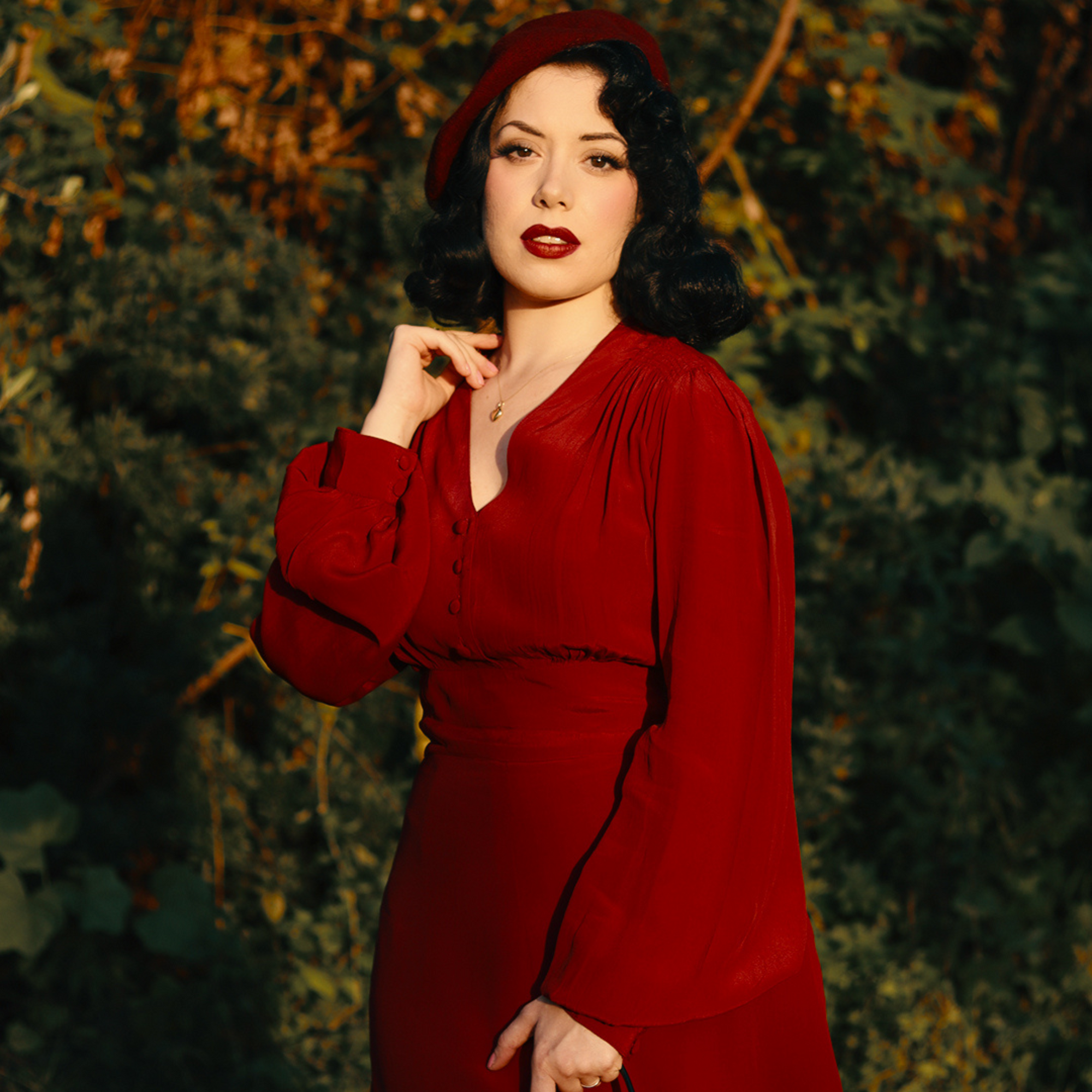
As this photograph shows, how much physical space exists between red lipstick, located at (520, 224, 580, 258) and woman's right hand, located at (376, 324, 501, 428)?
20 cm

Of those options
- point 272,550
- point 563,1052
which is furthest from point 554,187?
point 272,550

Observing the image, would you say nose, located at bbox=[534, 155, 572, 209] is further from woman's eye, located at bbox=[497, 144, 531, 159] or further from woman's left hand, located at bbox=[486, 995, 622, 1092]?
woman's left hand, located at bbox=[486, 995, 622, 1092]

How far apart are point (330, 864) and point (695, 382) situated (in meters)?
2.52

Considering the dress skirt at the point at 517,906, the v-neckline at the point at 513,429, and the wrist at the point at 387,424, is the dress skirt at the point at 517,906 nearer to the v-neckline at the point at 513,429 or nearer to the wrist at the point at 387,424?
the v-neckline at the point at 513,429

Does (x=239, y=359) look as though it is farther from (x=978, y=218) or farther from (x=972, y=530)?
(x=978, y=218)

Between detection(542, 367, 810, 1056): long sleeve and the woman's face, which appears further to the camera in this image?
the woman's face

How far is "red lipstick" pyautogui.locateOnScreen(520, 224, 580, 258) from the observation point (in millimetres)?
1482

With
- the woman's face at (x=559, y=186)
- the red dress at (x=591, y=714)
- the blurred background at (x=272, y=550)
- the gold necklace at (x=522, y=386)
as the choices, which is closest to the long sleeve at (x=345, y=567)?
the red dress at (x=591, y=714)

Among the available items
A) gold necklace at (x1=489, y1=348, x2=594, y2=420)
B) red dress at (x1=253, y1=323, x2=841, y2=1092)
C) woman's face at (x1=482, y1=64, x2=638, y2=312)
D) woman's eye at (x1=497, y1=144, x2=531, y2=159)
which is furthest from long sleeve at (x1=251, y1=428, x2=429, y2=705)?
woman's eye at (x1=497, y1=144, x2=531, y2=159)

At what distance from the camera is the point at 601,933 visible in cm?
120

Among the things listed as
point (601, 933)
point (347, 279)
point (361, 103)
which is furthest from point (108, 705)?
point (601, 933)

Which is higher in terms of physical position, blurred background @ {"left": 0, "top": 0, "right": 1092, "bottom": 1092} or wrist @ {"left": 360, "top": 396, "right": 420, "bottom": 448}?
wrist @ {"left": 360, "top": 396, "right": 420, "bottom": 448}

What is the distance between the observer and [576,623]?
1.34 m

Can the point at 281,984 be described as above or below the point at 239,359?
below
